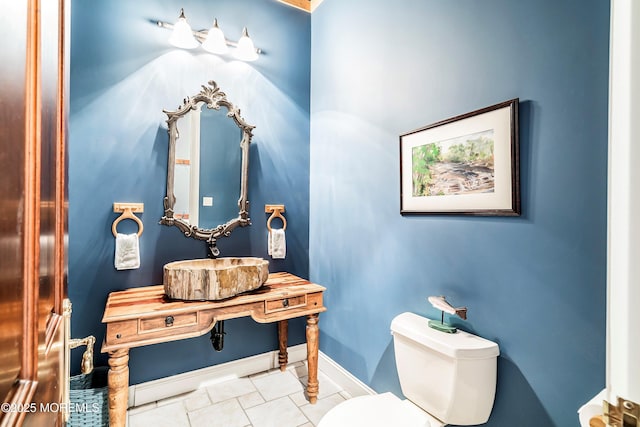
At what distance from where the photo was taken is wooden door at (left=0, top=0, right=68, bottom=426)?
31cm

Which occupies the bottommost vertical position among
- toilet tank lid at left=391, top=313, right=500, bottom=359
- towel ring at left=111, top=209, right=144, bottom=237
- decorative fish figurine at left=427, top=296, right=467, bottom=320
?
toilet tank lid at left=391, top=313, right=500, bottom=359

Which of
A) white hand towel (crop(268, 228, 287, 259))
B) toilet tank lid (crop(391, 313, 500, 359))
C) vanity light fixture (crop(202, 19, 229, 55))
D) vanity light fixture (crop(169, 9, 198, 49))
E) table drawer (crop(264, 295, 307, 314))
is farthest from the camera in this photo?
white hand towel (crop(268, 228, 287, 259))

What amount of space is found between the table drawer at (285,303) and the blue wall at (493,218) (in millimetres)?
392

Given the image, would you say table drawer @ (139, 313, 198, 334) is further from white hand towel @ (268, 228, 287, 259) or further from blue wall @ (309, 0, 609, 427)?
blue wall @ (309, 0, 609, 427)

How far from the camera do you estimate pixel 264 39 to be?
2420 millimetres

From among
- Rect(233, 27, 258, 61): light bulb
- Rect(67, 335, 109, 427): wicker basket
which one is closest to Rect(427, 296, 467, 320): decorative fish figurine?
Rect(67, 335, 109, 427): wicker basket

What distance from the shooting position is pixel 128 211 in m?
1.92

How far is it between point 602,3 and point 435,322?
1.32 metres

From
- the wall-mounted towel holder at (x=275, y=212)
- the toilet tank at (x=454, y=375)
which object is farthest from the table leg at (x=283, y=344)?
the toilet tank at (x=454, y=375)

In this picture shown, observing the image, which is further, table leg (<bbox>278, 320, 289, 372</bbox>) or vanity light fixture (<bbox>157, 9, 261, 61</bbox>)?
table leg (<bbox>278, 320, 289, 372</bbox>)

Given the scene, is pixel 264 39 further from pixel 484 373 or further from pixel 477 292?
pixel 484 373

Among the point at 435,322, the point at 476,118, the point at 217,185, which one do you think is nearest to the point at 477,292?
the point at 435,322

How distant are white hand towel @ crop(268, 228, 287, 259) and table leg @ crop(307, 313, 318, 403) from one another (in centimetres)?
58

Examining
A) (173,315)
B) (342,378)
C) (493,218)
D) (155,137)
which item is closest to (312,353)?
(342,378)
